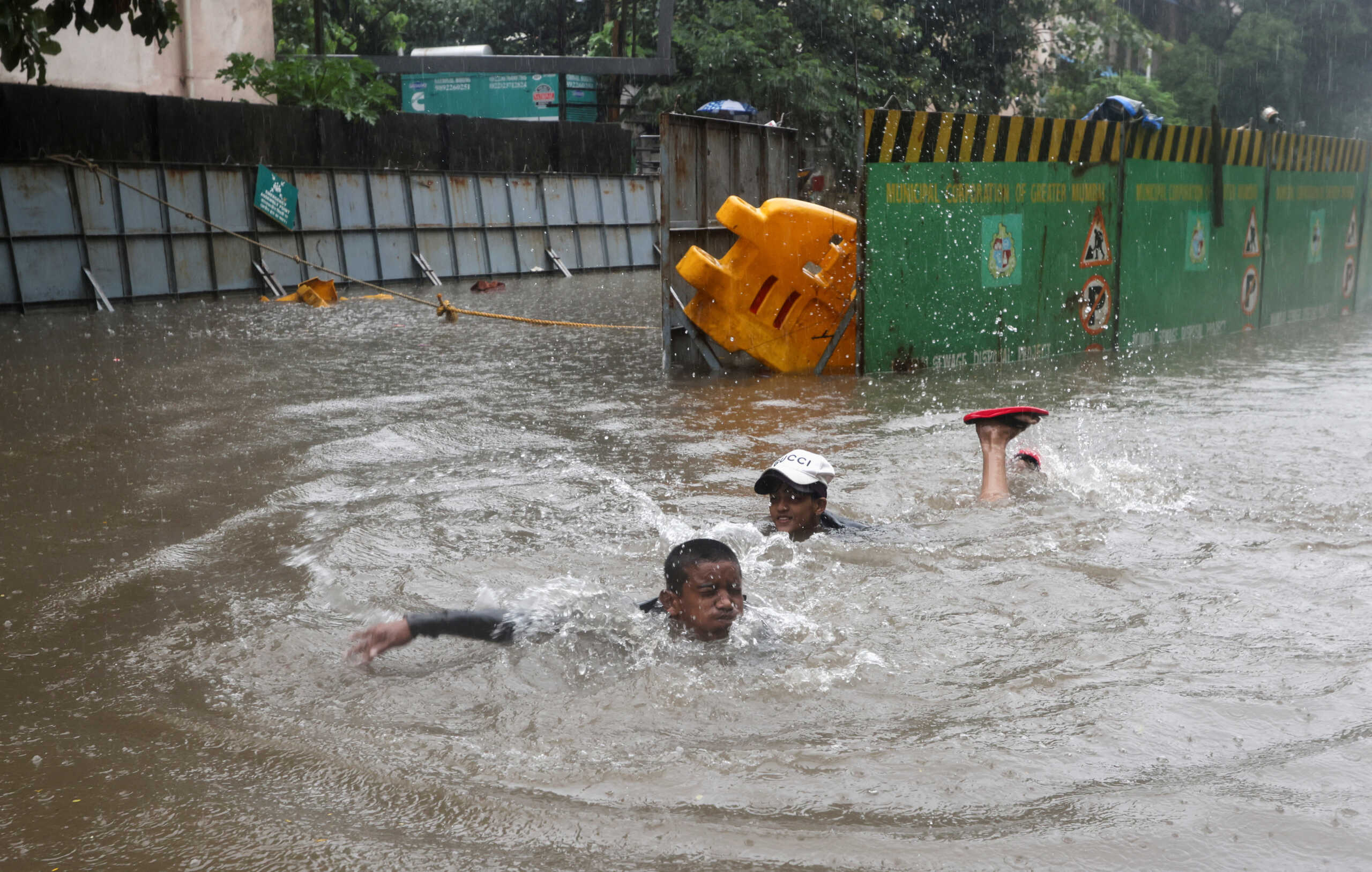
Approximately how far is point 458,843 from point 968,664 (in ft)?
5.96

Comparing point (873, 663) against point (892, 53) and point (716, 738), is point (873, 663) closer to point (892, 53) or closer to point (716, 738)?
point (716, 738)

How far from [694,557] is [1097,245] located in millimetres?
8757

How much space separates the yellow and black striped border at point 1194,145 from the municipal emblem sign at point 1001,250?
1819mm

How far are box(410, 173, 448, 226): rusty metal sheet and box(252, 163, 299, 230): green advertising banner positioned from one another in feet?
8.41

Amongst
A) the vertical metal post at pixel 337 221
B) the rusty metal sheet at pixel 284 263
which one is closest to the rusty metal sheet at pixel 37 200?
the rusty metal sheet at pixel 284 263

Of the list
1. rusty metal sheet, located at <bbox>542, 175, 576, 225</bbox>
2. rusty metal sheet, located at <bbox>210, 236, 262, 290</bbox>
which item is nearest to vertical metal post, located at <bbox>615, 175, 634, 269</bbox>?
rusty metal sheet, located at <bbox>542, 175, 576, 225</bbox>

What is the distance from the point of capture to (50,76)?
20.2 meters

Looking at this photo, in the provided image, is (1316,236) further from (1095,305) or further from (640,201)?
(640,201)

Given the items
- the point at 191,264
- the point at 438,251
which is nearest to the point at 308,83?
the point at 438,251

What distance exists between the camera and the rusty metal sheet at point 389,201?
2125 centimetres

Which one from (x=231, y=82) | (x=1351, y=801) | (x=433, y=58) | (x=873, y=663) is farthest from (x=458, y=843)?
(x=433, y=58)

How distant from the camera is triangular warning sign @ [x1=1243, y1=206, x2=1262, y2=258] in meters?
13.9

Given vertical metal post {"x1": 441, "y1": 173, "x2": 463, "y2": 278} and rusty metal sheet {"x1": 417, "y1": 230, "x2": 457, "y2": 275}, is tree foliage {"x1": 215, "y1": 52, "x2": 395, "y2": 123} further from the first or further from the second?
rusty metal sheet {"x1": 417, "y1": 230, "x2": 457, "y2": 275}

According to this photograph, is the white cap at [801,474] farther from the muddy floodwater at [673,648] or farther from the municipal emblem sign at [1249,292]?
the municipal emblem sign at [1249,292]
